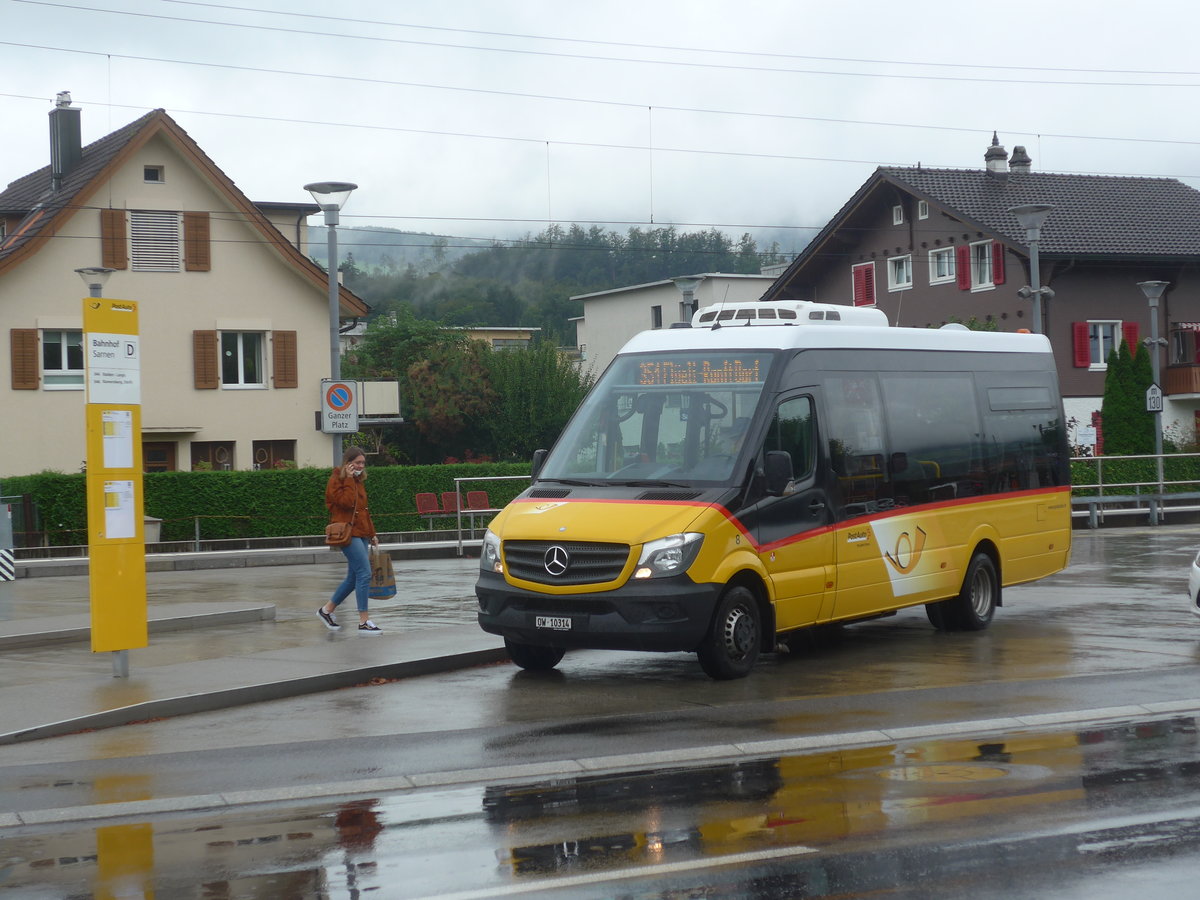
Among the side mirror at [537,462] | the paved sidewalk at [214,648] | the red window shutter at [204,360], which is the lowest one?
the paved sidewalk at [214,648]

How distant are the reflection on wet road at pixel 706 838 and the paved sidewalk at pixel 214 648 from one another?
271 cm

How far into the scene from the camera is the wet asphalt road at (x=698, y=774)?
6.18 meters

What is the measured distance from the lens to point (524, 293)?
4552 inches

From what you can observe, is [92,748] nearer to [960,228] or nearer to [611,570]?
[611,570]

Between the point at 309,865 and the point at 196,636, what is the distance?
10.1 m

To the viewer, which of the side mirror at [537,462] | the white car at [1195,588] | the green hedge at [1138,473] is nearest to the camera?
the side mirror at [537,462]

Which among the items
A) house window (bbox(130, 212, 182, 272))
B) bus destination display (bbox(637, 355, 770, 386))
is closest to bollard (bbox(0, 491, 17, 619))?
bus destination display (bbox(637, 355, 770, 386))

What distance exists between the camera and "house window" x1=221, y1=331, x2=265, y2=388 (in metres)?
43.2

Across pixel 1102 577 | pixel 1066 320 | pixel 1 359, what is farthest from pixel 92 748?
pixel 1066 320

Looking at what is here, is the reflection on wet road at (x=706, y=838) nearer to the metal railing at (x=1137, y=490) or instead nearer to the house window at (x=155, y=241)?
the metal railing at (x=1137, y=490)

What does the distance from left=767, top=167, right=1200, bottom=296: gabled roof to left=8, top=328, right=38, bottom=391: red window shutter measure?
2880cm

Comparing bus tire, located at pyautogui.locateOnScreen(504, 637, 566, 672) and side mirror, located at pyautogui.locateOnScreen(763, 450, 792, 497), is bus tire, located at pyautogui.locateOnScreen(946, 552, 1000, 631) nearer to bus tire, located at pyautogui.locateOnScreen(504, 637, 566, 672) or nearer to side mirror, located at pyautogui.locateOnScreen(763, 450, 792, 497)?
side mirror, located at pyautogui.locateOnScreen(763, 450, 792, 497)

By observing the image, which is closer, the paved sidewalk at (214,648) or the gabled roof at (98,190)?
the paved sidewalk at (214,648)

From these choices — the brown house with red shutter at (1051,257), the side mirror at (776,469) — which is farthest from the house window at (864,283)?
the side mirror at (776,469)
